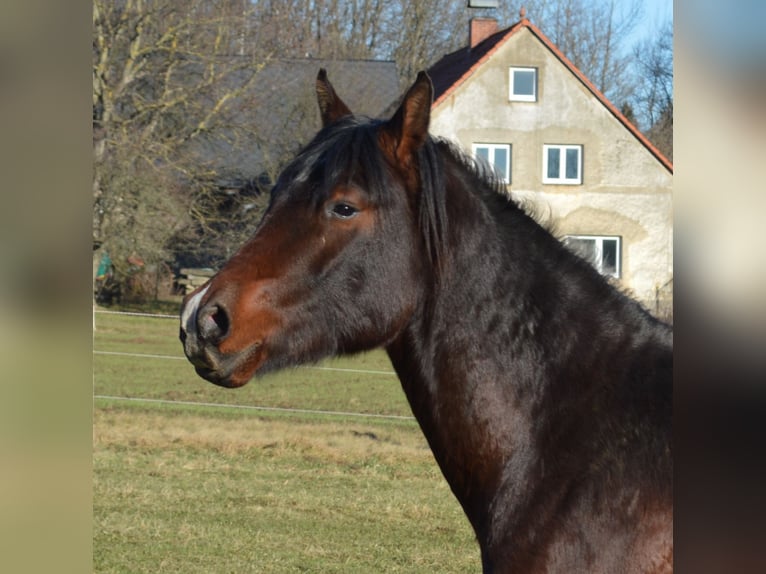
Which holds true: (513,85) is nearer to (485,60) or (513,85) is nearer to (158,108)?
(485,60)

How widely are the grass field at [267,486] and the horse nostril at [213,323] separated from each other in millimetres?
308

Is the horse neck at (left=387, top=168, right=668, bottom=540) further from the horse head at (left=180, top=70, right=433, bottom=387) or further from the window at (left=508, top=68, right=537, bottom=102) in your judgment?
the window at (left=508, top=68, right=537, bottom=102)

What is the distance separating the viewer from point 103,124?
1712cm

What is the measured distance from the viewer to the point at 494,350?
7.28ft

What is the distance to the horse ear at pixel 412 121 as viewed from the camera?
7.57 ft

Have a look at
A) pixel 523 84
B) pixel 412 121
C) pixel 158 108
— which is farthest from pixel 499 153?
pixel 412 121

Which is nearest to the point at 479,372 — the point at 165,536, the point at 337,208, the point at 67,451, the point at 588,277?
the point at 588,277

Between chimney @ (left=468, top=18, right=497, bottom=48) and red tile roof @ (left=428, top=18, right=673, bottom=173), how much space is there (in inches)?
4.5

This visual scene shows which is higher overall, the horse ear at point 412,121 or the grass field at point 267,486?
the horse ear at point 412,121

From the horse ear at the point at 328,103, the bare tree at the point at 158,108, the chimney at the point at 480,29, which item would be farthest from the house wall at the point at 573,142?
the horse ear at the point at 328,103

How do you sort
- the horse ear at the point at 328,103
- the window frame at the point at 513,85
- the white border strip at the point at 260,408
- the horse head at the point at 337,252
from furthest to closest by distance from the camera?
the window frame at the point at 513,85
the white border strip at the point at 260,408
the horse ear at the point at 328,103
the horse head at the point at 337,252

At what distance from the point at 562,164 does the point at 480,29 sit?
357cm

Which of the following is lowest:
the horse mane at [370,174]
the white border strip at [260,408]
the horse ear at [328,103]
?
the white border strip at [260,408]

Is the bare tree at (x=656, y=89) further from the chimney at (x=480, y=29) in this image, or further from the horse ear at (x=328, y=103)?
the horse ear at (x=328, y=103)
